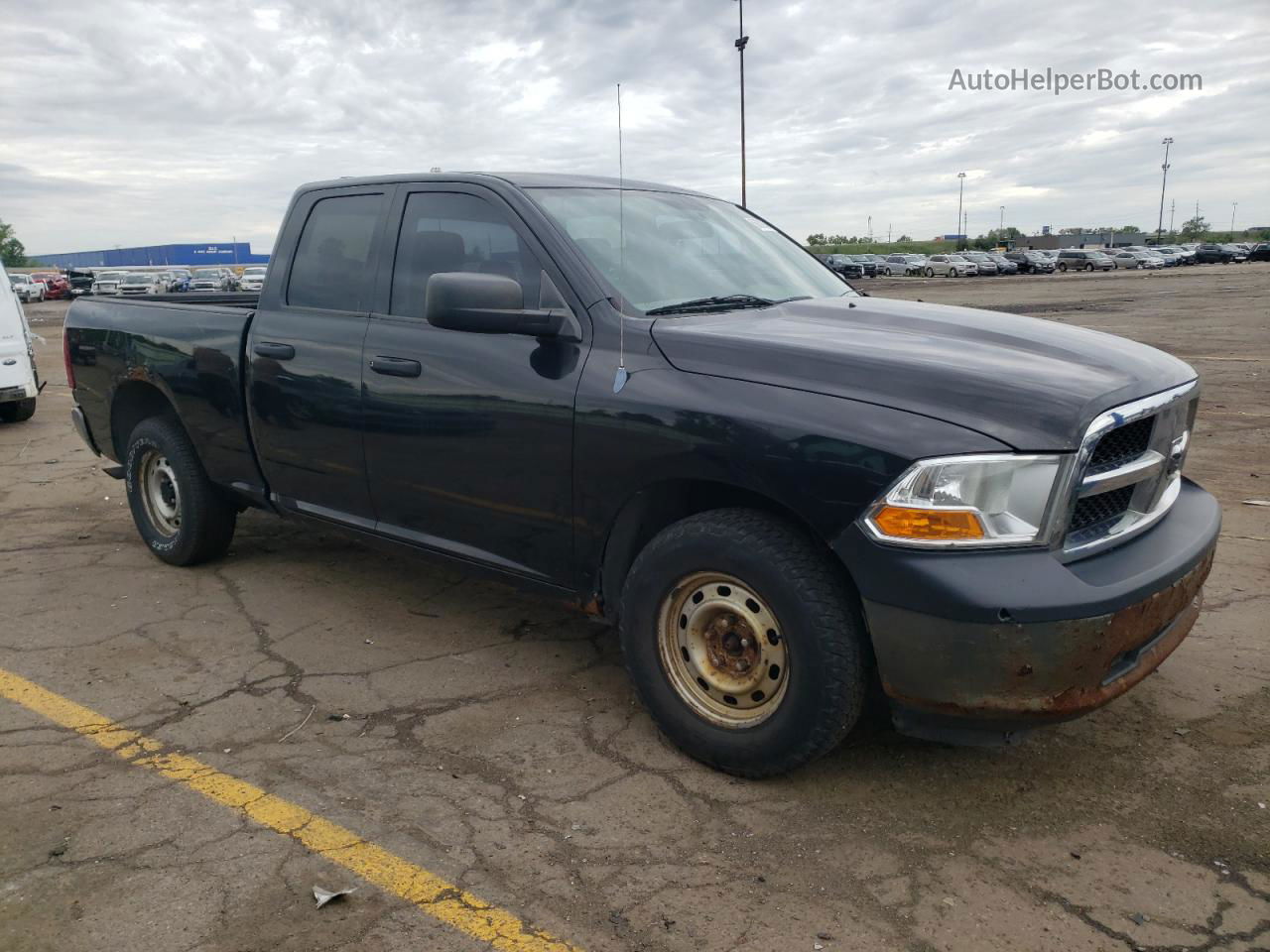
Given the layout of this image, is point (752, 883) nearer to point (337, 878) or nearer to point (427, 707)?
point (337, 878)

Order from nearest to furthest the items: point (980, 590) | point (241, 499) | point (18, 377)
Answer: point (980, 590) → point (241, 499) → point (18, 377)

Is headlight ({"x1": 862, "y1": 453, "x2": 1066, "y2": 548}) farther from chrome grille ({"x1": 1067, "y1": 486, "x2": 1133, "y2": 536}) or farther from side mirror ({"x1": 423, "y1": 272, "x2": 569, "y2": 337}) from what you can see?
side mirror ({"x1": 423, "y1": 272, "x2": 569, "y2": 337})

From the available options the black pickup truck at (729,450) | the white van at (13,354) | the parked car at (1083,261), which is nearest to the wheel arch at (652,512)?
the black pickup truck at (729,450)

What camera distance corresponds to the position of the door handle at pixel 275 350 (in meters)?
4.45

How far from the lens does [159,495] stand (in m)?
5.65

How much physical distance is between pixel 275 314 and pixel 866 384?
291 cm

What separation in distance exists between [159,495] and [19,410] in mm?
6702

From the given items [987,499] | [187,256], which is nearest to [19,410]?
[987,499]

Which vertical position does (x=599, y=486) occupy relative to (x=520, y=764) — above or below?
above

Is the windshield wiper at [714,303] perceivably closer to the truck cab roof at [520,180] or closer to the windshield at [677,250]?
the windshield at [677,250]

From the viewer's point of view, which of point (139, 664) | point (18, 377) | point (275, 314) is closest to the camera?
point (139, 664)

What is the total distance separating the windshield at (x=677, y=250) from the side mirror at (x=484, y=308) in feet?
1.01

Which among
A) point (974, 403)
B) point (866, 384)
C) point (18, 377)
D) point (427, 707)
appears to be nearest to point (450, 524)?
point (427, 707)

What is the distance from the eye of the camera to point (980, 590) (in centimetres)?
260
